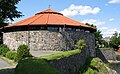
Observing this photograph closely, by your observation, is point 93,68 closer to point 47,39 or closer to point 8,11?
point 47,39

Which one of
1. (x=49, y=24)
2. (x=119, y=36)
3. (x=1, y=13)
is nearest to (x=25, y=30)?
(x=49, y=24)

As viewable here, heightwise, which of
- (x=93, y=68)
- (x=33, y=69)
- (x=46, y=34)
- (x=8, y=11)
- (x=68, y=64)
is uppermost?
(x=8, y=11)

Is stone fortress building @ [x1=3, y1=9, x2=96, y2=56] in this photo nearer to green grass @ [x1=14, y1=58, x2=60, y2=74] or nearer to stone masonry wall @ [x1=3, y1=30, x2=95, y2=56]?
stone masonry wall @ [x1=3, y1=30, x2=95, y2=56]

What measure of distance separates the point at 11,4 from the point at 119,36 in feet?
192

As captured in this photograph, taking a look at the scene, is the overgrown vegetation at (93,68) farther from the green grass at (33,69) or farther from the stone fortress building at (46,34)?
the green grass at (33,69)

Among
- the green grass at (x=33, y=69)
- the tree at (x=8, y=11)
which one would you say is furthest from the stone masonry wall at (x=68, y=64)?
the tree at (x=8, y=11)

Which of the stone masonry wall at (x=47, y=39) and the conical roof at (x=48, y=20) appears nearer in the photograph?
the stone masonry wall at (x=47, y=39)

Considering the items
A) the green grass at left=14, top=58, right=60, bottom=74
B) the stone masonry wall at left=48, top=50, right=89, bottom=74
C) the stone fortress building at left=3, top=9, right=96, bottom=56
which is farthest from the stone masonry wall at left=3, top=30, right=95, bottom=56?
the green grass at left=14, top=58, right=60, bottom=74

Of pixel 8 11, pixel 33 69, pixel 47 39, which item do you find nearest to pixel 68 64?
pixel 47 39

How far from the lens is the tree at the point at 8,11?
41100mm

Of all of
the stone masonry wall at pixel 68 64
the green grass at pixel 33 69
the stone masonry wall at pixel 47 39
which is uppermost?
the green grass at pixel 33 69

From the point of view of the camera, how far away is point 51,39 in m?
33.0

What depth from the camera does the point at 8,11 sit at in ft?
141

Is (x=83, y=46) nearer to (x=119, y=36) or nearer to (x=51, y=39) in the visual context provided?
(x=51, y=39)
